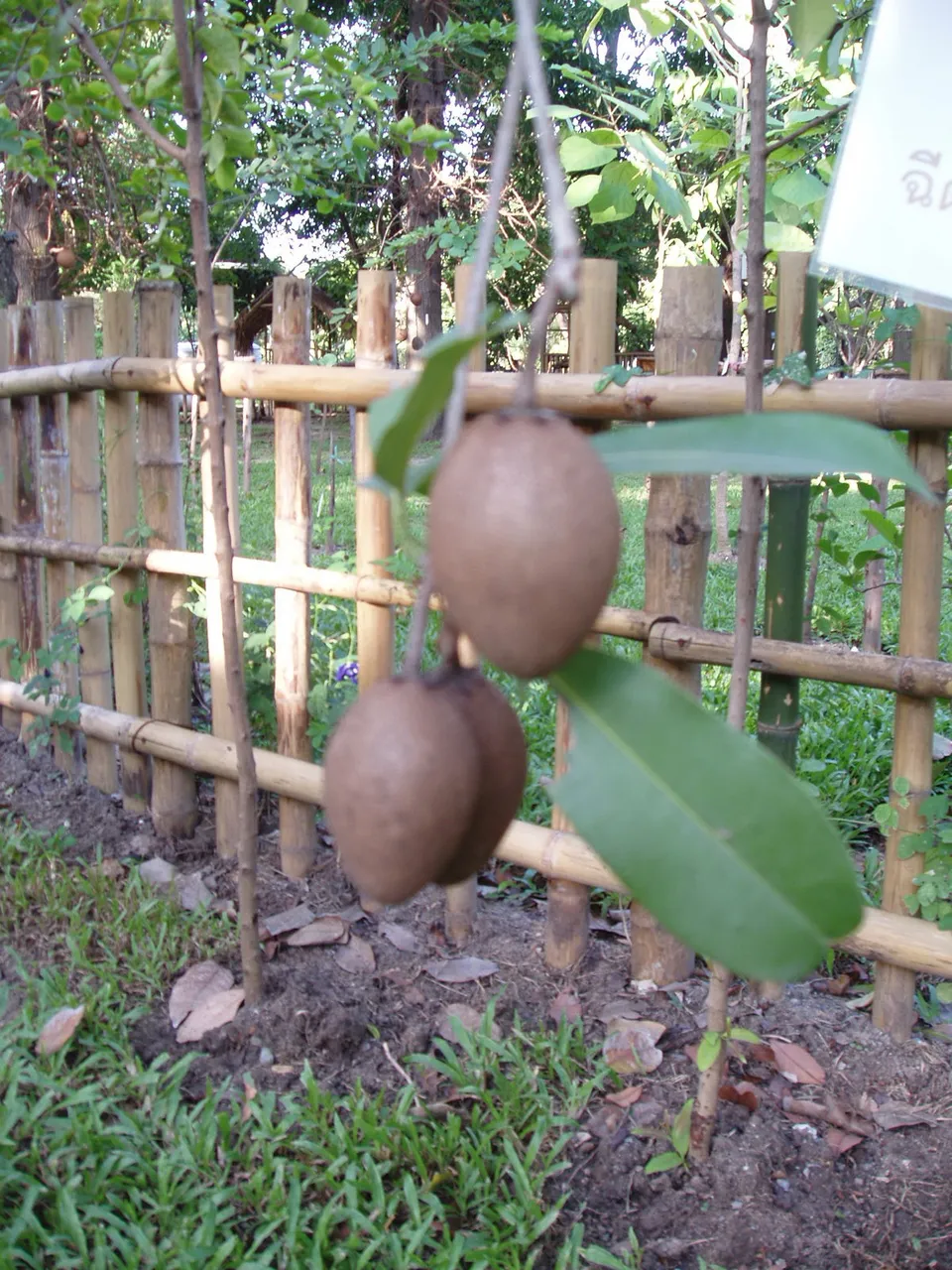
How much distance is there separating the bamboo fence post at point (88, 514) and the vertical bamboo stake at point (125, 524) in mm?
65

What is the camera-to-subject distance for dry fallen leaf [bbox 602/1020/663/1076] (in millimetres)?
1940

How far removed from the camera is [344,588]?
2465 millimetres

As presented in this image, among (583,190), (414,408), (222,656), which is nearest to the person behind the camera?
(414,408)

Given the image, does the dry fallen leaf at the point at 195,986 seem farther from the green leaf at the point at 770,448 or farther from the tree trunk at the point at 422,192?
the tree trunk at the point at 422,192

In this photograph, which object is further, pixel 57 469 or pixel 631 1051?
pixel 57 469

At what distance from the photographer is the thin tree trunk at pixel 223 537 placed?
171 cm

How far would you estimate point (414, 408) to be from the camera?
28 centimetres

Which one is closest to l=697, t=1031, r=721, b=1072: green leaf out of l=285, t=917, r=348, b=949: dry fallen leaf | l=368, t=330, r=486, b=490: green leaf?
l=285, t=917, r=348, b=949: dry fallen leaf

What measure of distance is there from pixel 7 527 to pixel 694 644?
2.35 meters

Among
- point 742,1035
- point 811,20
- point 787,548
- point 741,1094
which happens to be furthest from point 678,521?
point 811,20

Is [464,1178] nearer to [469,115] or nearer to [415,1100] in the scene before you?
[415,1100]

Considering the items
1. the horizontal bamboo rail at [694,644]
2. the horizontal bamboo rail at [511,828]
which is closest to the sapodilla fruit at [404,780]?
the horizontal bamboo rail at [511,828]

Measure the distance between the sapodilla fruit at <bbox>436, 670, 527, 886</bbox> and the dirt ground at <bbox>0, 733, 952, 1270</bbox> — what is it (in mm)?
1475

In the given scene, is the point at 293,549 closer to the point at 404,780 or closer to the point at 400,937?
the point at 400,937
